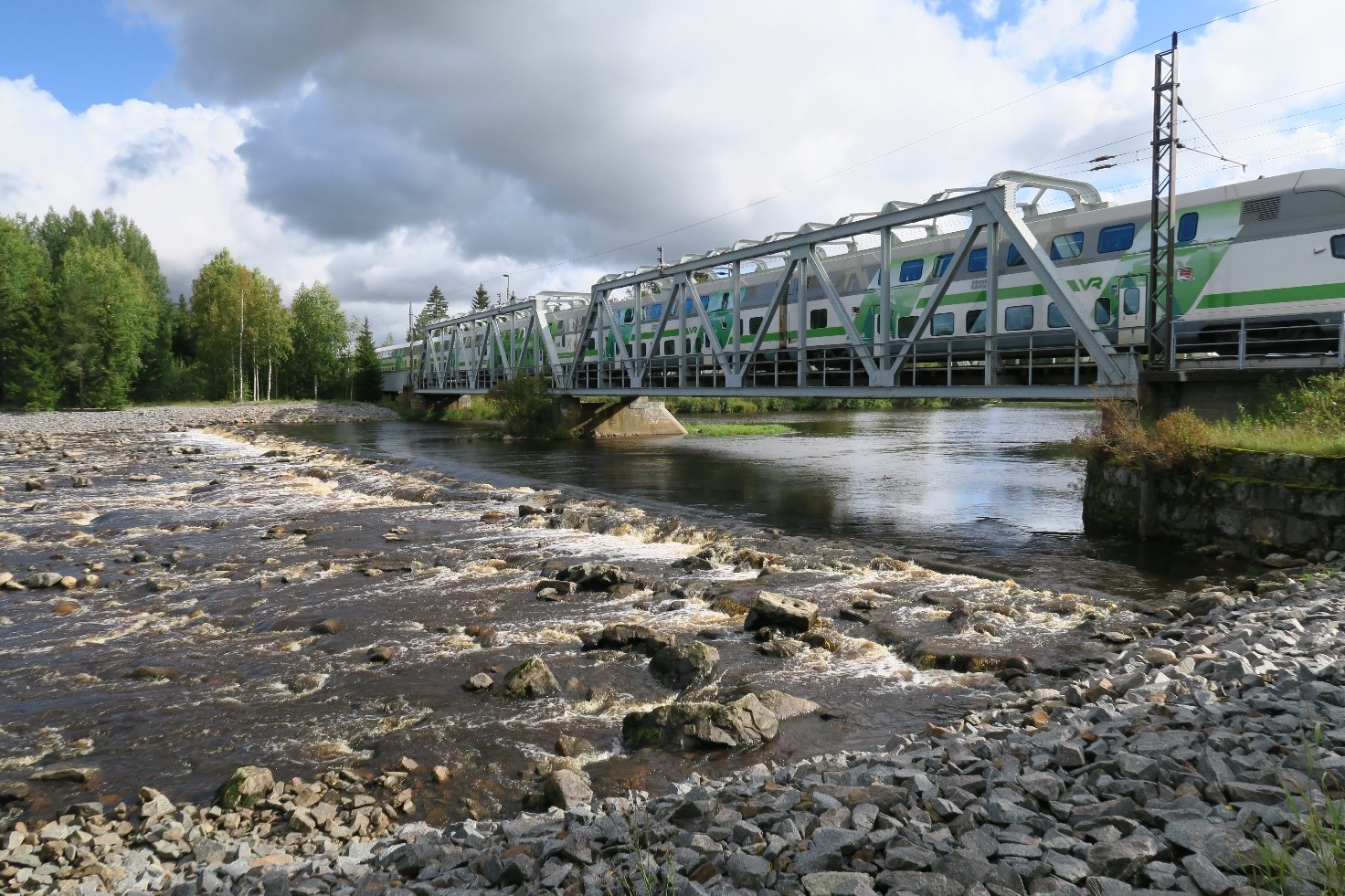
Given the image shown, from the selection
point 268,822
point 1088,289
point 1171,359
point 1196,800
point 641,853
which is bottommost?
point 268,822

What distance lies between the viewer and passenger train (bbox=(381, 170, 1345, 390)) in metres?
16.2

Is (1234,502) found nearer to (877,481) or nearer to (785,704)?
(785,704)

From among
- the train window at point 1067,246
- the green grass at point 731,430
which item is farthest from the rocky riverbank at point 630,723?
the green grass at point 731,430

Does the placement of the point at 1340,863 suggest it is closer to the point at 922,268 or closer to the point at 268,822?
the point at 268,822

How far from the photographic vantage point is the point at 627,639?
32.3 feet

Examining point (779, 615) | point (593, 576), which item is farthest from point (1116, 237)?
point (593, 576)

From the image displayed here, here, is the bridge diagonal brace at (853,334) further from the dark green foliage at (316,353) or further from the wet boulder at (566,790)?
the dark green foliage at (316,353)

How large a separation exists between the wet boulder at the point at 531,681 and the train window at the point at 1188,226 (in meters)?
17.5

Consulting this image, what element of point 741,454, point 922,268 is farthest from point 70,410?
point 922,268

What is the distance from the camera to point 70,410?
6191 cm

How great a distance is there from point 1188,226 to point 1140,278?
4.62 feet

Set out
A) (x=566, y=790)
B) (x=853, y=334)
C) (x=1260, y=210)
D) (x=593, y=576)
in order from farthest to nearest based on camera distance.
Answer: (x=853, y=334), (x=1260, y=210), (x=593, y=576), (x=566, y=790)

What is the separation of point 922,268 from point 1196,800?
22.7 metres

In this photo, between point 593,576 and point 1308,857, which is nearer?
point 1308,857
